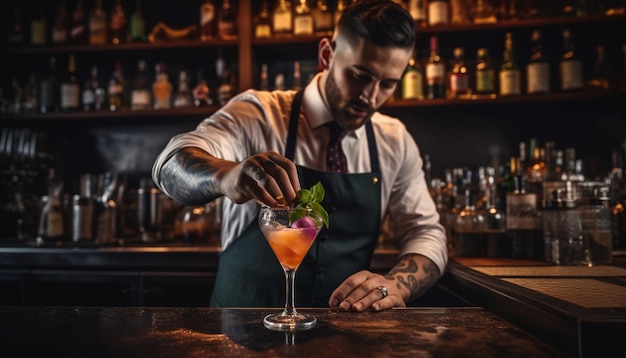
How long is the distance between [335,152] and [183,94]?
55.7 inches

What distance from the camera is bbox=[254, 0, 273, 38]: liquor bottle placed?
Answer: 2.73m

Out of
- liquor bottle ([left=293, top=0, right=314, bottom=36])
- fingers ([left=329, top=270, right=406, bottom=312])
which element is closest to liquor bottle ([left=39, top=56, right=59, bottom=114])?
liquor bottle ([left=293, top=0, right=314, bottom=36])

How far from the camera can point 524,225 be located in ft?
6.19

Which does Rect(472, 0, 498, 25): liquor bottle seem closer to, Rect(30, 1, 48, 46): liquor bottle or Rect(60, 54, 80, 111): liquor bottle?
Rect(60, 54, 80, 111): liquor bottle

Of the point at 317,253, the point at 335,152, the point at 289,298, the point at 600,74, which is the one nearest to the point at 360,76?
the point at 335,152

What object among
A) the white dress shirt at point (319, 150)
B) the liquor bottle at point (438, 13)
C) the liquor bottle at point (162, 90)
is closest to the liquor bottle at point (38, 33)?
the liquor bottle at point (162, 90)

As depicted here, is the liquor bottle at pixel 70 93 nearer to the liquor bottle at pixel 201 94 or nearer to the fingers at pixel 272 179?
the liquor bottle at pixel 201 94

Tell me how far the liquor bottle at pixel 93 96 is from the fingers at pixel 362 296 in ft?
7.04

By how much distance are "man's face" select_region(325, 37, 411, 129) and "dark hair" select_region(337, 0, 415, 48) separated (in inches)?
0.9

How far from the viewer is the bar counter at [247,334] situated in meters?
0.78

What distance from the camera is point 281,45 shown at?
2.69 metres

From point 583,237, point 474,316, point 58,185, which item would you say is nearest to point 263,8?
point 58,185

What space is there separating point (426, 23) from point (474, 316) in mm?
1922

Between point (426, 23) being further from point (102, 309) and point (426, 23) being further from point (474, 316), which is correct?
point (102, 309)
